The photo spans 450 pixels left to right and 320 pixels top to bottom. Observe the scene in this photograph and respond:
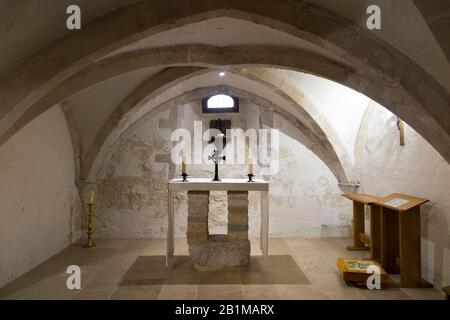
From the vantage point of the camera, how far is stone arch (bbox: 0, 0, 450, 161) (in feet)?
8.98

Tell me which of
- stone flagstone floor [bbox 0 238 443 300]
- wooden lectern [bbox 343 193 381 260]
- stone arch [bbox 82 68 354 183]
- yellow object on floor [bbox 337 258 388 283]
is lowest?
stone flagstone floor [bbox 0 238 443 300]

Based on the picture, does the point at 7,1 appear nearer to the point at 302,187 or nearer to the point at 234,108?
the point at 234,108

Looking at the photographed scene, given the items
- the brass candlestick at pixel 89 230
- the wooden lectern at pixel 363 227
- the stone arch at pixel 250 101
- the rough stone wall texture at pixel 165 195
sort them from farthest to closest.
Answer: the rough stone wall texture at pixel 165 195
the stone arch at pixel 250 101
the brass candlestick at pixel 89 230
the wooden lectern at pixel 363 227

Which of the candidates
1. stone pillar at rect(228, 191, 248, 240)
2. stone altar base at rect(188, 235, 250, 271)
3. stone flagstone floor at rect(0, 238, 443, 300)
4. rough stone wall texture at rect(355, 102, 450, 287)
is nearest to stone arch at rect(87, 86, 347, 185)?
rough stone wall texture at rect(355, 102, 450, 287)

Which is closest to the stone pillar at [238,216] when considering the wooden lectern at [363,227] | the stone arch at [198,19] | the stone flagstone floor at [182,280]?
the stone flagstone floor at [182,280]

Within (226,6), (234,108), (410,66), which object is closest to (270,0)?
(226,6)

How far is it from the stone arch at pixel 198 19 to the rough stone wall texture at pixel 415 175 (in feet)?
3.72

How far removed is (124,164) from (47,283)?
3030 mm

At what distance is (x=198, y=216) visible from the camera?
14.9 ft

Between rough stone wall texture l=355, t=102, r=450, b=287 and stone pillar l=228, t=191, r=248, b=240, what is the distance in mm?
2227

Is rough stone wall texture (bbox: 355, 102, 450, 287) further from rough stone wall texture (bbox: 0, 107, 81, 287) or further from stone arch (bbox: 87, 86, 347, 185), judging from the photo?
rough stone wall texture (bbox: 0, 107, 81, 287)

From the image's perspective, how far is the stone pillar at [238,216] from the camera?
14.8ft

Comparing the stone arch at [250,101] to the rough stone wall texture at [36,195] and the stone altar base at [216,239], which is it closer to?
the rough stone wall texture at [36,195]

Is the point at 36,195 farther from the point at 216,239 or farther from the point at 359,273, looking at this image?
the point at 359,273
